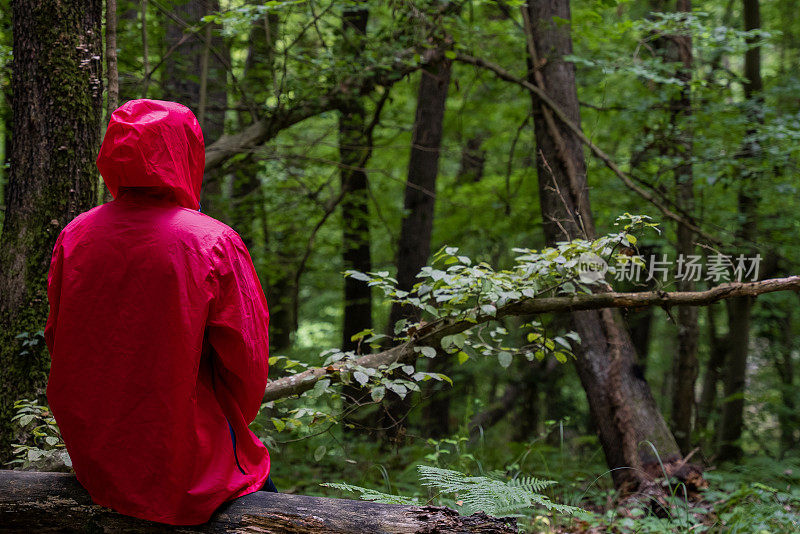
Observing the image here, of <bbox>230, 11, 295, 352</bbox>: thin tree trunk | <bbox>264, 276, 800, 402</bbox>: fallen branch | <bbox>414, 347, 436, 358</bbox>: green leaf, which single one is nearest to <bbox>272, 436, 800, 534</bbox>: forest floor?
<bbox>264, 276, 800, 402</bbox>: fallen branch

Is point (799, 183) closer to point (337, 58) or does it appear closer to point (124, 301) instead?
point (337, 58)

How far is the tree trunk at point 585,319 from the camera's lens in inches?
224

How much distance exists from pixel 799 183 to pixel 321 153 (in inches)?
275

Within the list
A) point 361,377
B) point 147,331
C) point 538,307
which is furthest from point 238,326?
point 538,307

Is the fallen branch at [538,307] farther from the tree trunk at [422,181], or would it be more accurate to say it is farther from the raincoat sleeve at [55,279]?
the tree trunk at [422,181]

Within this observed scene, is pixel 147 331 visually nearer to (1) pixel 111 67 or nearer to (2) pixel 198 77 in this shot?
(1) pixel 111 67

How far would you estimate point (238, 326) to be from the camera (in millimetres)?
2305

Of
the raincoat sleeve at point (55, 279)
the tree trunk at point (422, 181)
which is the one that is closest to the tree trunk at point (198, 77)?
the tree trunk at point (422, 181)

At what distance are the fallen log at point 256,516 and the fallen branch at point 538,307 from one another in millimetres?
1288

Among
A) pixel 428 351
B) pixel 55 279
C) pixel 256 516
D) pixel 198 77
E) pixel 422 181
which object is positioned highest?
pixel 198 77

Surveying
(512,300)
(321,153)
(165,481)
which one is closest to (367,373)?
(512,300)

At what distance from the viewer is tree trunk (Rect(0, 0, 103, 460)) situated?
3664 millimetres

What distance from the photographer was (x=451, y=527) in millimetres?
2295

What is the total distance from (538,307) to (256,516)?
217 centimetres
